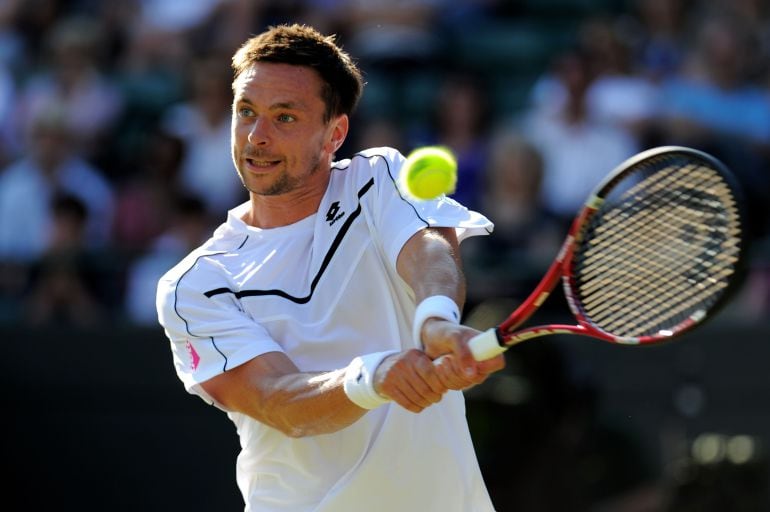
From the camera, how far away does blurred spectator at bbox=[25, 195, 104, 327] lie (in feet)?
29.6

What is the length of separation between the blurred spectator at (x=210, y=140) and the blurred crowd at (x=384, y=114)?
1 centimetres

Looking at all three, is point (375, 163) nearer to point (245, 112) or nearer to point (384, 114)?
point (245, 112)

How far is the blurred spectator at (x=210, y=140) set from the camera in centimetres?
934

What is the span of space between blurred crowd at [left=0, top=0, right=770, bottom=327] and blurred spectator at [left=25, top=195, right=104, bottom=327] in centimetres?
1

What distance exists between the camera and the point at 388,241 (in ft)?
13.5

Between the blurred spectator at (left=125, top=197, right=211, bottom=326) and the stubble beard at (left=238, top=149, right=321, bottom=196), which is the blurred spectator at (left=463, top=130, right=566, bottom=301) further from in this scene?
the stubble beard at (left=238, top=149, right=321, bottom=196)

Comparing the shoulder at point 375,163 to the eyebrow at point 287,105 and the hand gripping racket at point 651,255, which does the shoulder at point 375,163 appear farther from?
the hand gripping racket at point 651,255

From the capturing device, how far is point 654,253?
4.18 metres

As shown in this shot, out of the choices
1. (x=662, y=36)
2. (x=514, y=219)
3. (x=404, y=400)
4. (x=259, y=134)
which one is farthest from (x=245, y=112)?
(x=662, y=36)

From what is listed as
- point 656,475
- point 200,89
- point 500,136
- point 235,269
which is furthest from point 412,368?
point 200,89

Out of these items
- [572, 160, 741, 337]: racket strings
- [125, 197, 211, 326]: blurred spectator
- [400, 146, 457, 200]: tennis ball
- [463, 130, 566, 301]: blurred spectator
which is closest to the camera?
[400, 146, 457, 200]: tennis ball

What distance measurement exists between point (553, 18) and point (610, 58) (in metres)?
1.51

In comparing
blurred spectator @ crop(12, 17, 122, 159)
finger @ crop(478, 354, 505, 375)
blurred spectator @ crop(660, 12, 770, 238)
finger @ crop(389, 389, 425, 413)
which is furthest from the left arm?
blurred spectator @ crop(12, 17, 122, 159)

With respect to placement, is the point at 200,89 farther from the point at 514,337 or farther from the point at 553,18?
the point at 514,337
